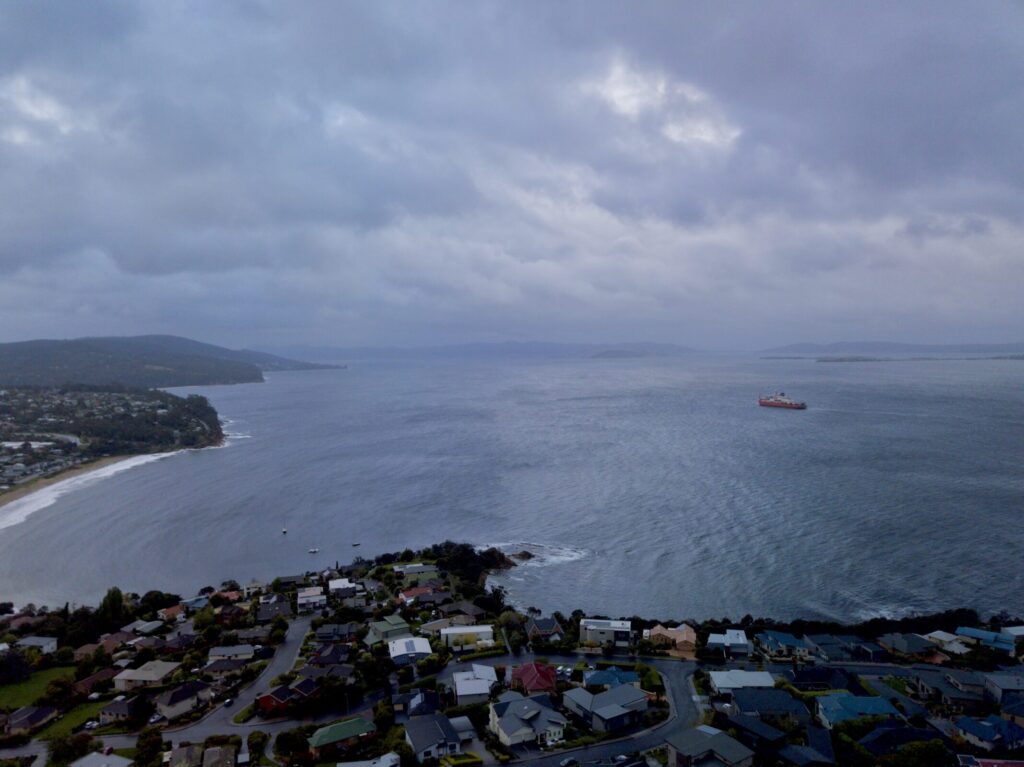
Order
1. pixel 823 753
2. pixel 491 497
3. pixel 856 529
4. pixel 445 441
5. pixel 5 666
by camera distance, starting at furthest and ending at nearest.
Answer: pixel 445 441
pixel 491 497
pixel 856 529
pixel 5 666
pixel 823 753

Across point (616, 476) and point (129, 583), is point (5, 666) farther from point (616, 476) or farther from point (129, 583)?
point (616, 476)

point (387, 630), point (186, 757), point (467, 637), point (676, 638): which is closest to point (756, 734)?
point (676, 638)

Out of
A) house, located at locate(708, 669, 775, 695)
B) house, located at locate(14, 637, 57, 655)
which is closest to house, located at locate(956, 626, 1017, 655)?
house, located at locate(708, 669, 775, 695)

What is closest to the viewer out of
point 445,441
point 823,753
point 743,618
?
point 823,753

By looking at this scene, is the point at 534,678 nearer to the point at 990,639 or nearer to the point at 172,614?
the point at 990,639

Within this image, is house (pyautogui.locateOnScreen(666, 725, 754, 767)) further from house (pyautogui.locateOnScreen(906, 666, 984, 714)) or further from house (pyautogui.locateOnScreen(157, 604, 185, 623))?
house (pyautogui.locateOnScreen(157, 604, 185, 623))

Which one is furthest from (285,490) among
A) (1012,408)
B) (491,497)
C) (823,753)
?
(1012,408)

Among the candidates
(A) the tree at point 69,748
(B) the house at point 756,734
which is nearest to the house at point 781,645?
(B) the house at point 756,734

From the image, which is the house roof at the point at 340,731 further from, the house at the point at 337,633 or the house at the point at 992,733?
the house at the point at 992,733
